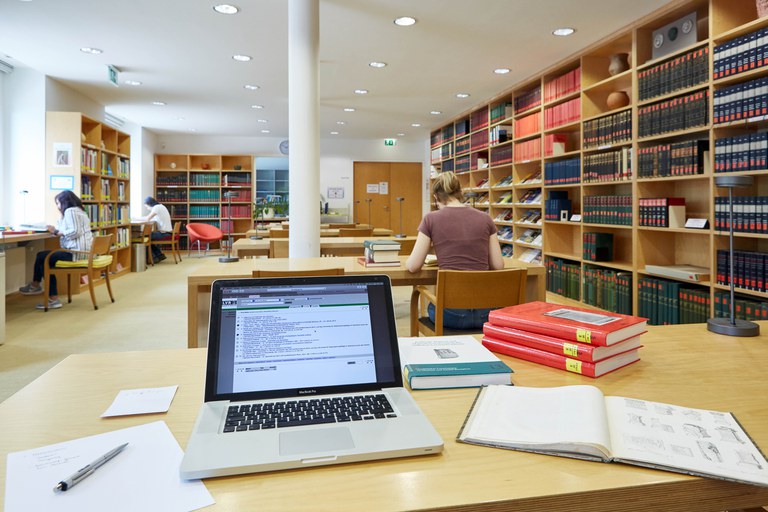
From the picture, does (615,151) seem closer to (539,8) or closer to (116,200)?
(539,8)

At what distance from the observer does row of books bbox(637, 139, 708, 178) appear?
3.81 meters

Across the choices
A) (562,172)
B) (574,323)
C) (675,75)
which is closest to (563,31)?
(675,75)

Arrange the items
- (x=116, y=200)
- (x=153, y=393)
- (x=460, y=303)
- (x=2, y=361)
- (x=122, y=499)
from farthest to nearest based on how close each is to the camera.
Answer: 1. (x=116, y=200)
2. (x=2, y=361)
3. (x=460, y=303)
4. (x=153, y=393)
5. (x=122, y=499)

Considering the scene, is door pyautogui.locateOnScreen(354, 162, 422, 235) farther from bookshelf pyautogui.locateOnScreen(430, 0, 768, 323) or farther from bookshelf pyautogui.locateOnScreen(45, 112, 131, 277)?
bookshelf pyautogui.locateOnScreen(430, 0, 768, 323)

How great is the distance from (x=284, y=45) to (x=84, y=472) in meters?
5.26

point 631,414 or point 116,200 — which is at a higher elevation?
point 116,200

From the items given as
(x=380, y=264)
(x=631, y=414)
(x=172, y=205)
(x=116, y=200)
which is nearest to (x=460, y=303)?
(x=380, y=264)

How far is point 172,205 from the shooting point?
11.7 m

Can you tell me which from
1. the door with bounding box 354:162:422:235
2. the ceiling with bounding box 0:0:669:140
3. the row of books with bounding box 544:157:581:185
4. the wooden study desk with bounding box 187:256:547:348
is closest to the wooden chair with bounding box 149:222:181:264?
the ceiling with bounding box 0:0:669:140

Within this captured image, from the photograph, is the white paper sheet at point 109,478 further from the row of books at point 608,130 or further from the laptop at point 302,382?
the row of books at point 608,130

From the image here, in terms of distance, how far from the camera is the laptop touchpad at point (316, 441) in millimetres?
719

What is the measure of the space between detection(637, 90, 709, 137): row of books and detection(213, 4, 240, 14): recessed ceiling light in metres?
3.56

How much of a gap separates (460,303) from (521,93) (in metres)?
5.30

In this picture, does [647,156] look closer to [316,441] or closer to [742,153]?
[742,153]
